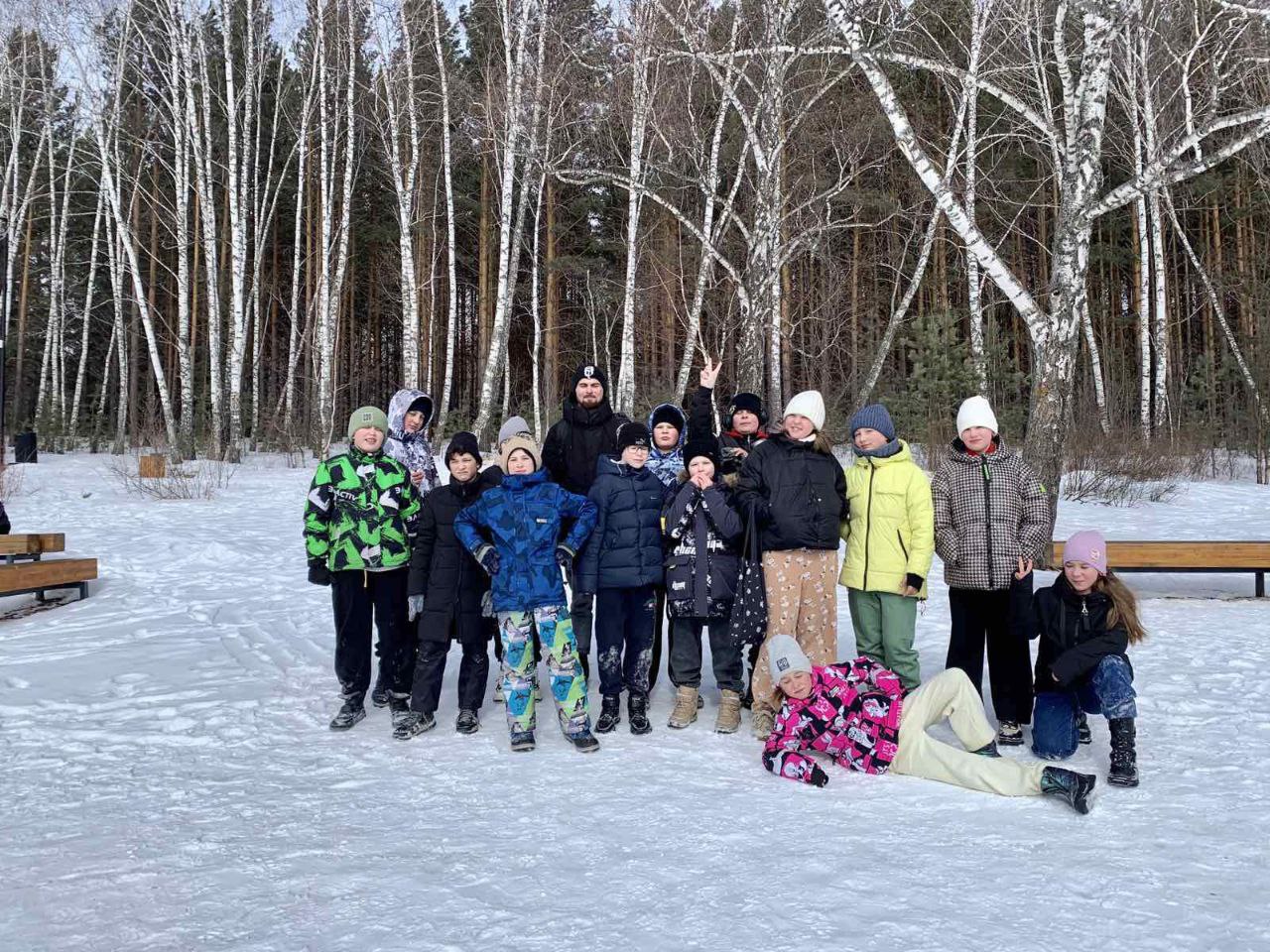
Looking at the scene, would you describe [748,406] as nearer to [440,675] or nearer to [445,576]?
[445,576]

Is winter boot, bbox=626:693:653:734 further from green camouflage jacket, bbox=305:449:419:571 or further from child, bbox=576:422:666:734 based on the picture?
green camouflage jacket, bbox=305:449:419:571

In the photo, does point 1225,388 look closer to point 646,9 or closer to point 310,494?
point 646,9

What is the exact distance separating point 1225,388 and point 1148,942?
20902 mm

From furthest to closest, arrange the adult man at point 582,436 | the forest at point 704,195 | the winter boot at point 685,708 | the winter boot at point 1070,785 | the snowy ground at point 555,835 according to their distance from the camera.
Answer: the forest at point 704,195 → the adult man at point 582,436 → the winter boot at point 685,708 → the winter boot at point 1070,785 → the snowy ground at point 555,835

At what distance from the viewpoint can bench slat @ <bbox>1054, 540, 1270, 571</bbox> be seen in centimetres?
681

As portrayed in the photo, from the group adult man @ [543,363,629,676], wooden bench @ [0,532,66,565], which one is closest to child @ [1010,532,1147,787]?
adult man @ [543,363,629,676]

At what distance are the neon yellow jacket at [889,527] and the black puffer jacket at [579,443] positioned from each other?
1.49 meters

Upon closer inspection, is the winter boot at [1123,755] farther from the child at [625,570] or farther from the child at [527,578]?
the child at [527,578]

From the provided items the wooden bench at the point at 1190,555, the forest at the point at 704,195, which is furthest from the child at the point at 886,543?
the forest at the point at 704,195

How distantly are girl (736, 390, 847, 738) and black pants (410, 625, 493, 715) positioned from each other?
1466 mm

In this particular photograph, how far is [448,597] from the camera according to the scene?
448 centimetres

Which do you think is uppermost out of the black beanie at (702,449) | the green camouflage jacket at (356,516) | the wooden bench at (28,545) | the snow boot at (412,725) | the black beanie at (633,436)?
the black beanie at (633,436)

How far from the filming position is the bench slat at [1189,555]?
681 centimetres

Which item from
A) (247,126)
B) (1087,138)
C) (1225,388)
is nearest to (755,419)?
A: (1087,138)
